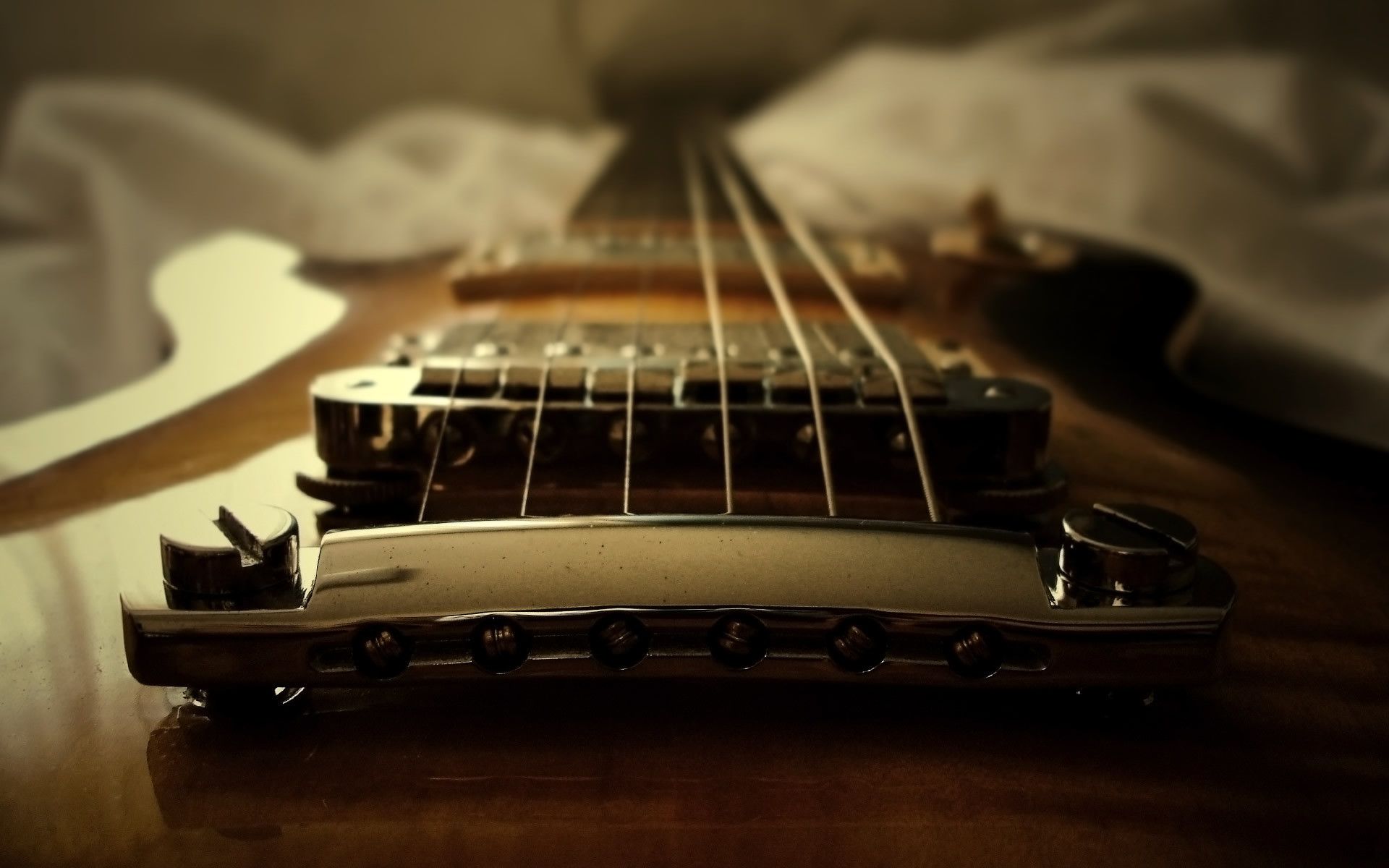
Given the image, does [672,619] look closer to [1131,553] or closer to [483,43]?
[1131,553]

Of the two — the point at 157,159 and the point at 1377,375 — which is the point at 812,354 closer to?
the point at 1377,375

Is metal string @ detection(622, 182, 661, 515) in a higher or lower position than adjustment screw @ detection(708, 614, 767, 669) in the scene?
higher

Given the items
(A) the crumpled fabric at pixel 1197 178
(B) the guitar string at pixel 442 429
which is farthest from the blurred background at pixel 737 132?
(B) the guitar string at pixel 442 429

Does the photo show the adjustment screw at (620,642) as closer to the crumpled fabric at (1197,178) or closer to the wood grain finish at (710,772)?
the wood grain finish at (710,772)

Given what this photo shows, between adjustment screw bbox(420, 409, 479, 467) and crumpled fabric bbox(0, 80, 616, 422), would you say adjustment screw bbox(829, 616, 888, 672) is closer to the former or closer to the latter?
adjustment screw bbox(420, 409, 479, 467)

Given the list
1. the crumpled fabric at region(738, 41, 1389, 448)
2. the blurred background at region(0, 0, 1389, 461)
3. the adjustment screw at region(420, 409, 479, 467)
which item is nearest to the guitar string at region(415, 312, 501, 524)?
the adjustment screw at region(420, 409, 479, 467)

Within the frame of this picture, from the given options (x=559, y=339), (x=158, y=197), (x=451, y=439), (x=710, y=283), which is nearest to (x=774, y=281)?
(x=710, y=283)
